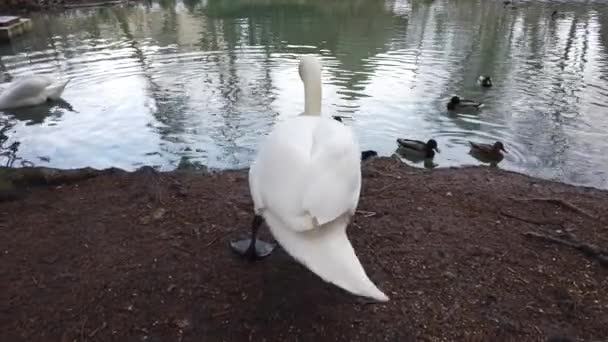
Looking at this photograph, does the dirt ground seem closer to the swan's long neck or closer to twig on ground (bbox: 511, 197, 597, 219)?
twig on ground (bbox: 511, 197, 597, 219)

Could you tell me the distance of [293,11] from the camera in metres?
25.8

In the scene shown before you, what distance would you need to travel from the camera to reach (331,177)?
9.84 ft

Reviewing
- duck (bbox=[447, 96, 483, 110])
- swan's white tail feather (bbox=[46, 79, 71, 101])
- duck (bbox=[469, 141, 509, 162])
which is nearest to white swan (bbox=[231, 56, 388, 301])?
duck (bbox=[469, 141, 509, 162])

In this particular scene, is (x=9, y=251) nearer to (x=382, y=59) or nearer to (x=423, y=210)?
(x=423, y=210)

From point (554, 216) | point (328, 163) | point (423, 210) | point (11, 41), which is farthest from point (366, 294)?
point (11, 41)

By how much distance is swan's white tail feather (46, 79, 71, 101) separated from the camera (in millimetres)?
10383

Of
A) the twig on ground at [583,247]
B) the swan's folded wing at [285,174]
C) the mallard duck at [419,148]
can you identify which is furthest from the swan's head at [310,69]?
the mallard duck at [419,148]

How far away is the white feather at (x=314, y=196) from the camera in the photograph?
2713 millimetres

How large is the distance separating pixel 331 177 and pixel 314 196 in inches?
8.6

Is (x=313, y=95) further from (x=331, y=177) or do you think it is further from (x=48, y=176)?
(x=48, y=176)

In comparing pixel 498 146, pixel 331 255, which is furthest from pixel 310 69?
pixel 498 146

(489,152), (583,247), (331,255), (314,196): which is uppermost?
(314,196)

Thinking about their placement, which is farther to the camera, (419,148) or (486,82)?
(486,82)

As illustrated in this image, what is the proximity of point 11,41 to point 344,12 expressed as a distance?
15.2m
